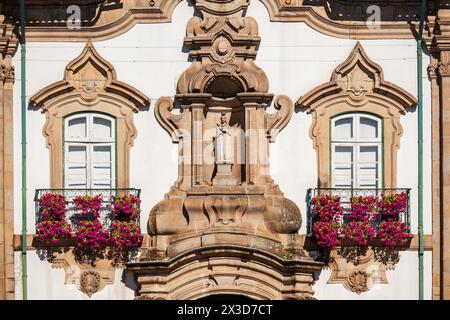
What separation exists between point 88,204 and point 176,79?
236 cm

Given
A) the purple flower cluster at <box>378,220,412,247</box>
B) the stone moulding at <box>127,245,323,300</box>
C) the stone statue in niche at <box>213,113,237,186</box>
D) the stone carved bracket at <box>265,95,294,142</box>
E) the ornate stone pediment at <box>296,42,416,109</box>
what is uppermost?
the ornate stone pediment at <box>296,42,416,109</box>

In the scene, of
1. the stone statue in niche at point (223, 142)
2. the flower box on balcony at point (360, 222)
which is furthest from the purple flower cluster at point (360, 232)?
the stone statue in niche at point (223, 142)

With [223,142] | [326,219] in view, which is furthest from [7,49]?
→ [326,219]

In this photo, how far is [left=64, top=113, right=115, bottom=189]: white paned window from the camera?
2041 inches

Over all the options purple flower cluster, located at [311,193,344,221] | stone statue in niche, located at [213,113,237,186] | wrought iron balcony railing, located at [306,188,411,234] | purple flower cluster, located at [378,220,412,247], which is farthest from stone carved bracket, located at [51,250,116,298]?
purple flower cluster, located at [378,220,412,247]

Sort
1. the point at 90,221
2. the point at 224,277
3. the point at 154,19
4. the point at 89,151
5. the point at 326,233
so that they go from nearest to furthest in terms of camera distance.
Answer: the point at 224,277 < the point at 326,233 < the point at 90,221 < the point at 89,151 < the point at 154,19

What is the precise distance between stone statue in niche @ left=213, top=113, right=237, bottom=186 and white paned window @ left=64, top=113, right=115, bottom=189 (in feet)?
5.28

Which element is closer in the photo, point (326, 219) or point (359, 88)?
point (326, 219)

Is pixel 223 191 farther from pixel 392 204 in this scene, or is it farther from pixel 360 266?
pixel 392 204

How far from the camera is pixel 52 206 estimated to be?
51438 mm

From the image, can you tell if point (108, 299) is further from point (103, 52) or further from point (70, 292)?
point (103, 52)

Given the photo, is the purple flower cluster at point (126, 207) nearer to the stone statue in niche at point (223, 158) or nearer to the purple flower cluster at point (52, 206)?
the purple flower cluster at point (52, 206)

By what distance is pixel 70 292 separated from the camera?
51625mm

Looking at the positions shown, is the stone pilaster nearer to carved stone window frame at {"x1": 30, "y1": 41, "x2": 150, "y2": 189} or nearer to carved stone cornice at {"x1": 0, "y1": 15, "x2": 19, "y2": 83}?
carved stone cornice at {"x1": 0, "y1": 15, "x2": 19, "y2": 83}
